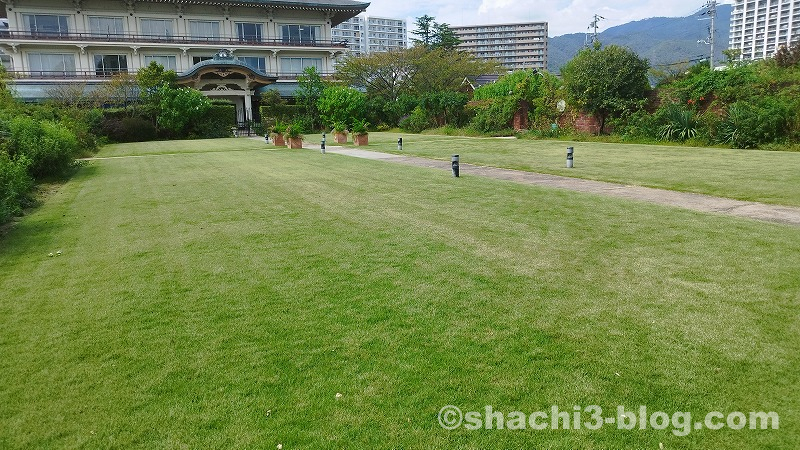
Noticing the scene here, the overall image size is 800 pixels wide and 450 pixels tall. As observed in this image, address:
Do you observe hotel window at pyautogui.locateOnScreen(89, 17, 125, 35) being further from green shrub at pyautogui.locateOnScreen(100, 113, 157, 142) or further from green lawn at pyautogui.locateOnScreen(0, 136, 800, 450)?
green lawn at pyautogui.locateOnScreen(0, 136, 800, 450)

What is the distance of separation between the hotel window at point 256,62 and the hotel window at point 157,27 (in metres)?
6.92

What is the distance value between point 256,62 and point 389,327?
184 feet

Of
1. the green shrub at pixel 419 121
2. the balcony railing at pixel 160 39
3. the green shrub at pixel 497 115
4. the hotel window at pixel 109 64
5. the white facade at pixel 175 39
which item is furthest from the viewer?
the hotel window at pixel 109 64

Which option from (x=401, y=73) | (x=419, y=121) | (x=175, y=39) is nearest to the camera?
(x=419, y=121)

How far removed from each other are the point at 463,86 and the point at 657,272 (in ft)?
165

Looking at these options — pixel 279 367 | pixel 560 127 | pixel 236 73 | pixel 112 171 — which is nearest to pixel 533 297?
pixel 279 367

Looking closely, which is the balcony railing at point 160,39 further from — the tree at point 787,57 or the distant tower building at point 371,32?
the distant tower building at point 371,32

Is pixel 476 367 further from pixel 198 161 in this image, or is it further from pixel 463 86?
pixel 463 86

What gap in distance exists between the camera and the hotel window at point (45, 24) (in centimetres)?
4844

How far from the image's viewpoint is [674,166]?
15.5 m

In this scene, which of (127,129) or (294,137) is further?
(127,129)

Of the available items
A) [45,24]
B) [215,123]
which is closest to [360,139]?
[215,123]

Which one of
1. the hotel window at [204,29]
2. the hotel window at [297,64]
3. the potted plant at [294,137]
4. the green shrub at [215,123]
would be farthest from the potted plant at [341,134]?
the hotel window at [204,29]

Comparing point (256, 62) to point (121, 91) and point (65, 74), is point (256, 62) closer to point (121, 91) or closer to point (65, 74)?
point (65, 74)
